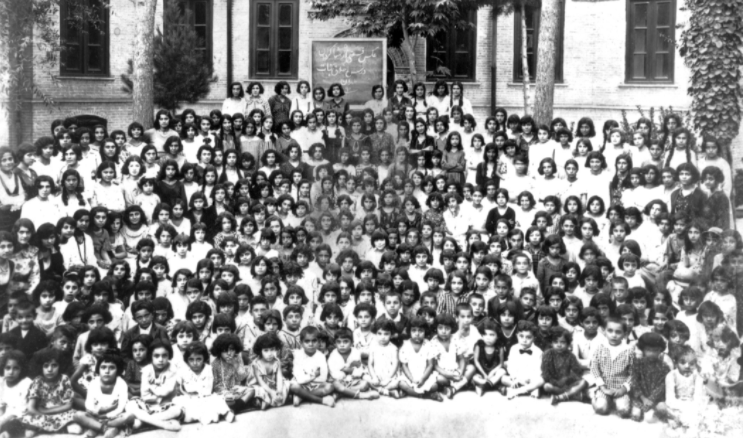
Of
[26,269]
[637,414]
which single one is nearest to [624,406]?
[637,414]

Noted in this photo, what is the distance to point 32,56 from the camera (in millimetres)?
14617

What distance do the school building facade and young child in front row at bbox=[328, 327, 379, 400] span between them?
10869 mm

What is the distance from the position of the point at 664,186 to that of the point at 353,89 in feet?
17.2

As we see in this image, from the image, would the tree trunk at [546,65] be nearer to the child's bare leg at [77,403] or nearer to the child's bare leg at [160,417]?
the child's bare leg at [160,417]

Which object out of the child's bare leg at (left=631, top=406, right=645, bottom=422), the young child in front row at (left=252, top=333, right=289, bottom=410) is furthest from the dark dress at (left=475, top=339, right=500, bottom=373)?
the young child in front row at (left=252, top=333, right=289, bottom=410)

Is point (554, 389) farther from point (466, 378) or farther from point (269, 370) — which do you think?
point (269, 370)

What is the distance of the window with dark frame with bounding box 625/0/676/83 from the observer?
17.7 metres

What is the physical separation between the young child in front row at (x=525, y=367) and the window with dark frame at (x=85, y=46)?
1119cm

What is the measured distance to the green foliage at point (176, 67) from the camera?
16078 millimetres

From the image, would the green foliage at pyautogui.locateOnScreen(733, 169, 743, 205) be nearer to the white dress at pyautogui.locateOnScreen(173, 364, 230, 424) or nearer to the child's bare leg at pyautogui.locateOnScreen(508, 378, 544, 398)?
the child's bare leg at pyautogui.locateOnScreen(508, 378, 544, 398)

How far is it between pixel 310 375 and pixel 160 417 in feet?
4.00

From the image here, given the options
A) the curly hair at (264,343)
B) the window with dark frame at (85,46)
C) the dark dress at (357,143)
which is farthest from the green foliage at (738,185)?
the window with dark frame at (85,46)

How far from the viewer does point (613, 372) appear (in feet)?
23.7

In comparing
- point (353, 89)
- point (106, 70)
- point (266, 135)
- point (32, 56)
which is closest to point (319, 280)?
point (266, 135)
